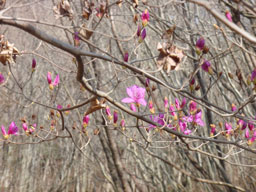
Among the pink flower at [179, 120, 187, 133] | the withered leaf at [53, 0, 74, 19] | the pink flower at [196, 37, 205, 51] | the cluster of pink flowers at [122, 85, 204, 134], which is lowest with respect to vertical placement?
the pink flower at [179, 120, 187, 133]

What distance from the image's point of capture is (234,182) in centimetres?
329

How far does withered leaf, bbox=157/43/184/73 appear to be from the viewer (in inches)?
41.9

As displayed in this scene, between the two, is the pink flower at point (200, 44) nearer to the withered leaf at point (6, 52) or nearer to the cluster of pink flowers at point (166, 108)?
the cluster of pink flowers at point (166, 108)

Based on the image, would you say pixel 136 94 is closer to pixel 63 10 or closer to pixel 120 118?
pixel 63 10

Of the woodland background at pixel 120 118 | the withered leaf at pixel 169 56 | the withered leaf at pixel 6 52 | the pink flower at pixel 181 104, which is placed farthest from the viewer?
the woodland background at pixel 120 118

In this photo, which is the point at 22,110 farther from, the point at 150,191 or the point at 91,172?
the point at 150,191

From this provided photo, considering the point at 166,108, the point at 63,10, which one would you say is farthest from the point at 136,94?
the point at 63,10

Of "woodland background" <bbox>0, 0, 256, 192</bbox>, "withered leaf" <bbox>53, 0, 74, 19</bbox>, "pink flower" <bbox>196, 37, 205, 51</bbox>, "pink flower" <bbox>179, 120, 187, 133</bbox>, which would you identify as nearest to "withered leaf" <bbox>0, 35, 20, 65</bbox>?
"withered leaf" <bbox>53, 0, 74, 19</bbox>

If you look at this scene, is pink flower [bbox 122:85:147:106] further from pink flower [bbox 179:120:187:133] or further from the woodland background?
the woodland background

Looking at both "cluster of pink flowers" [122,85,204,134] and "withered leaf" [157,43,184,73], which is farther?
"cluster of pink flowers" [122,85,204,134]

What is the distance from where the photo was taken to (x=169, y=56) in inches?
42.3

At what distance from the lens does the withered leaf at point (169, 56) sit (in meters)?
1.06

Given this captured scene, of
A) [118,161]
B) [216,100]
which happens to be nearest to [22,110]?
[118,161]

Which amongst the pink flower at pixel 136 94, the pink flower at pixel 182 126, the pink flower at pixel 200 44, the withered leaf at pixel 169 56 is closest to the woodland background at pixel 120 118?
the pink flower at pixel 182 126
